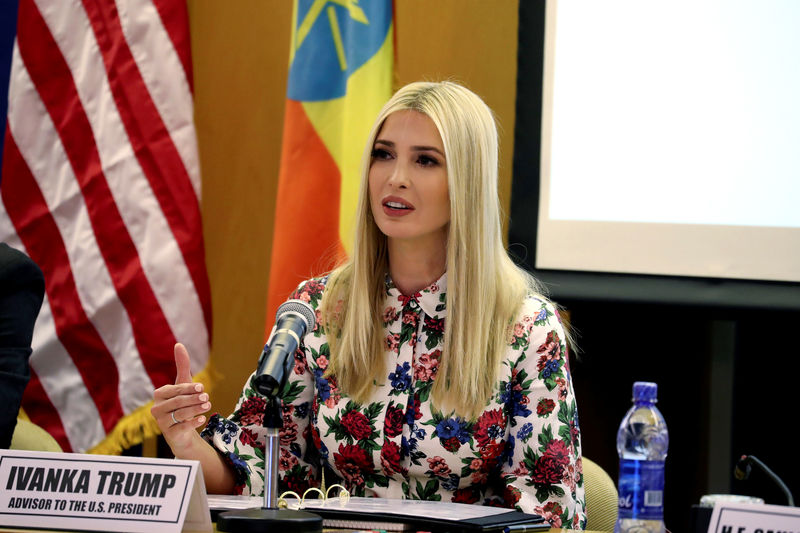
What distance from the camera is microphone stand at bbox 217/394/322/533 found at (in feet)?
3.54

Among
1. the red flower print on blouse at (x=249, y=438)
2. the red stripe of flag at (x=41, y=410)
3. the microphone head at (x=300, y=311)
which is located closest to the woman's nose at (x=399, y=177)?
the red flower print on blouse at (x=249, y=438)

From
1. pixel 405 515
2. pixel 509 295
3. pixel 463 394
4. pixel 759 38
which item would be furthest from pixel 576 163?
pixel 405 515

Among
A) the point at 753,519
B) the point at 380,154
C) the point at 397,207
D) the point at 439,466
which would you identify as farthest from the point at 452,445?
the point at 753,519

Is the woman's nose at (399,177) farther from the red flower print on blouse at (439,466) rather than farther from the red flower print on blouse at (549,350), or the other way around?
the red flower print on blouse at (439,466)

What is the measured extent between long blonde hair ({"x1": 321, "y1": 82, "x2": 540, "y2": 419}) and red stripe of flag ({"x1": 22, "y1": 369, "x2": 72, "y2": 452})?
1182 mm

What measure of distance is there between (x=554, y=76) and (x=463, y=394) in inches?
51.4

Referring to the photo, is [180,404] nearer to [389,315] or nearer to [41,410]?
[389,315]

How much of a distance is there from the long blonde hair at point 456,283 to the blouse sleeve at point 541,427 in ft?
0.14

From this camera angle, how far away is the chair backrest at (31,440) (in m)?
1.97

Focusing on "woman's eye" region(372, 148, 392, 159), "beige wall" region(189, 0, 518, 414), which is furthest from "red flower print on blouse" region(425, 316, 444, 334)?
"beige wall" region(189, 0, 518, 414)

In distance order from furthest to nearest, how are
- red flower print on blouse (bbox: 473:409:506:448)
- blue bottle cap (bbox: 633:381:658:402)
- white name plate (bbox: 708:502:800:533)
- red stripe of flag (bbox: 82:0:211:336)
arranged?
red stripe of flag (bbox: 82:0:211:336) < red flower print on blouse (bbox: 473:409:506:448) < blue bottle cap (bbox: 633:381:658:402) < white name plate (bbox: 708:502:800:533)

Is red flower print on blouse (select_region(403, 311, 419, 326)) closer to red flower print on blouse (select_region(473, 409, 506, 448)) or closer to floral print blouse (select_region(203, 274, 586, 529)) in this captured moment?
floral print blouse (select_region(203, 274, 586, 529))

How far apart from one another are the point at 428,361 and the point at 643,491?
78cm

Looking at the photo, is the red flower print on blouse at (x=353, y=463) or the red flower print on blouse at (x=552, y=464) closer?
the red flower print on blouse at (x=552, y=464)
